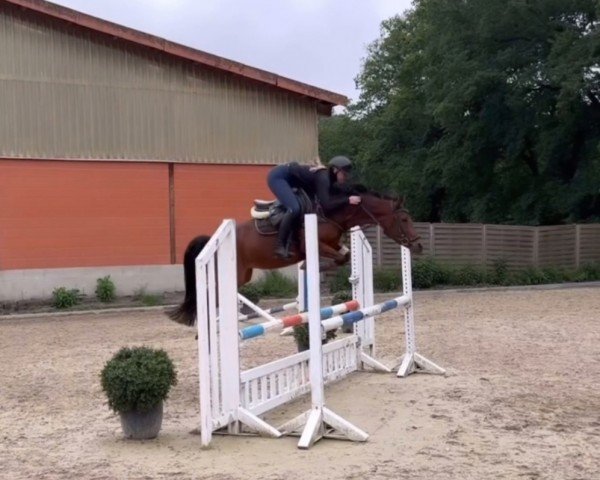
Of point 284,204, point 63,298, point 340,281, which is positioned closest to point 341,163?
point 284,204

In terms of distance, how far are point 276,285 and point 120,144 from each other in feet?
16.6

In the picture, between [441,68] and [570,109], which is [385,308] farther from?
[441,68]

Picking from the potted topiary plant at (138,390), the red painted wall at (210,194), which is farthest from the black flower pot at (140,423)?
the red painted wall at (210,194)

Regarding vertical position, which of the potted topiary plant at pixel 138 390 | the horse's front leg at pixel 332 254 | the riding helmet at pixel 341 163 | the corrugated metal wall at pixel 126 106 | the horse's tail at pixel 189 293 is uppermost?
the corrugated metal wall at pixel 126 106

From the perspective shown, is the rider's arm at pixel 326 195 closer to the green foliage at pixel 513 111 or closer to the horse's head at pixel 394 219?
the horse's head at pixel 394 219

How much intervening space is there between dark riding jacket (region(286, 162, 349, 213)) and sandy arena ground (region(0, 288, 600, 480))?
1.89 m

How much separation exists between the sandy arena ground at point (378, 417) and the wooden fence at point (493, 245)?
11.4m

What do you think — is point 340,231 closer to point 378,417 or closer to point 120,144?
point 378,417

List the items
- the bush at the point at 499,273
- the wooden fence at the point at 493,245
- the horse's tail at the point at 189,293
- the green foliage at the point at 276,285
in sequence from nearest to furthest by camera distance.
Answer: the horse's tail at the point at 189,293, the green foliage at the point at 276,285, the bush at the point at 499,273, the wooden fence at the point at 493,245

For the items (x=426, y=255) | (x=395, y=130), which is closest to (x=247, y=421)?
(x=426, y=255)

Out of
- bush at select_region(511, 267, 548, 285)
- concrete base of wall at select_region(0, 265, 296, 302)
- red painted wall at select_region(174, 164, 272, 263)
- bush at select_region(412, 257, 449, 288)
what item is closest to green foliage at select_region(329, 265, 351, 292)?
bush at select_region(412, 257, 449, 288)

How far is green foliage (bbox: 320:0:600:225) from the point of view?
1096 inches

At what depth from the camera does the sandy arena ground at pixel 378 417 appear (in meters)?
5.81

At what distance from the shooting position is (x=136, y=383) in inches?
257
